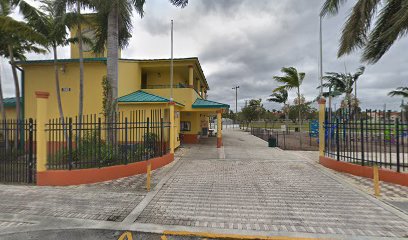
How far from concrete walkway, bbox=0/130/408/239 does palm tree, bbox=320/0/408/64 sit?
4925mm

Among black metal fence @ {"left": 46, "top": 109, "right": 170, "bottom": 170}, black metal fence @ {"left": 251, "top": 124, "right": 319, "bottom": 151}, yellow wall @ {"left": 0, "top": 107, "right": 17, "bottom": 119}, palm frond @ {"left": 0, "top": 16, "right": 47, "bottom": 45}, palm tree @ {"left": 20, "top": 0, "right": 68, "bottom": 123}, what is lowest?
black metal fence @ {"left": 251, "top": 124, "right": 319, "bottom": 151}

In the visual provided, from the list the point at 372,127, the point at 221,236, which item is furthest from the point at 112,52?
the point at 372,127

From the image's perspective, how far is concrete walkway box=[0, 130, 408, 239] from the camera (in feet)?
13.4

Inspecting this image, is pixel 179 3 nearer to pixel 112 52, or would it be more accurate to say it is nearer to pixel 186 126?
pixel 112 52

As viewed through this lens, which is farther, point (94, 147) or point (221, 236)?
point (94, 147)

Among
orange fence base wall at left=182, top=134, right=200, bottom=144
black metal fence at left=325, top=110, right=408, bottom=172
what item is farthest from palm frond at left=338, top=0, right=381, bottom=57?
orange fence base wall at left=182, top=134, right=200, bottom=144

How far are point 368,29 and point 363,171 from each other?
5.22m

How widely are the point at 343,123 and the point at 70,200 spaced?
9.50 m

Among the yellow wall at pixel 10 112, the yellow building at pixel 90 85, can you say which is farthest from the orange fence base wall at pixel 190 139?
the yellow wall at pixel 10 112

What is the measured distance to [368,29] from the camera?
7.75 m

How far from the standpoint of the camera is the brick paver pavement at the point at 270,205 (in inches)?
163

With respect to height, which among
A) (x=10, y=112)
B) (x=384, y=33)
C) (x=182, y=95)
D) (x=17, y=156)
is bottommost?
(x=17, y=156)

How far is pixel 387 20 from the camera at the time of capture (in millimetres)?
7242

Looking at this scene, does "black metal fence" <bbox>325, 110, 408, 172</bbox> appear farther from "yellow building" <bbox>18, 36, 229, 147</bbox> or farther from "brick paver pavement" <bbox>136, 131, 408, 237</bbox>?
"yellow building" <bbox>18, 36, 229, 147</bbox>
